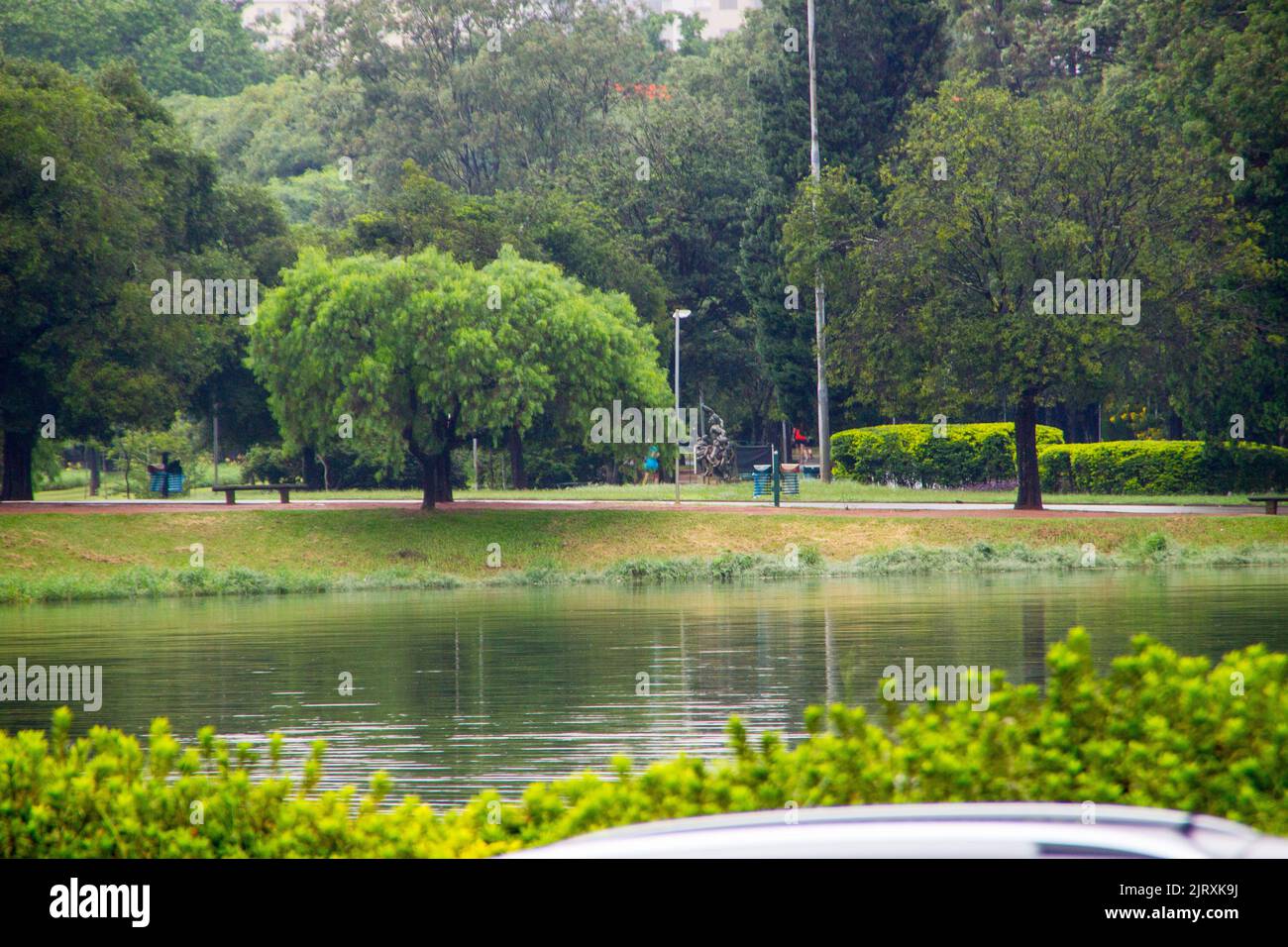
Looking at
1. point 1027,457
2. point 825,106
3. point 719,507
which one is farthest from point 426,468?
point 825,106

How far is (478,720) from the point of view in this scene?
1836 centimetres

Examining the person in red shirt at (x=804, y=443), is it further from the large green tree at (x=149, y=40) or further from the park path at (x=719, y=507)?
the large green tree at (x=149, y=40)

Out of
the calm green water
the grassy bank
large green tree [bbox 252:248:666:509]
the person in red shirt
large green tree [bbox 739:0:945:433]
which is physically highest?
large green tree [bbox 739:0:945:433]

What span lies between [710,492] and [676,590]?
59.7ft

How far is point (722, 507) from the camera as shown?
4697 centimetres

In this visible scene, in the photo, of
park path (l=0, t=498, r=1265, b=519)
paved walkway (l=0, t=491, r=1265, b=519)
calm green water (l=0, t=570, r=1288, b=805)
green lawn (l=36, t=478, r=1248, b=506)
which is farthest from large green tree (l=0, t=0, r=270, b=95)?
calm green water (l=0, t=570, r=1288, b=805)

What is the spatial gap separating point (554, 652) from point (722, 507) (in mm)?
22448

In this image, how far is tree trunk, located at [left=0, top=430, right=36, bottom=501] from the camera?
Result: 1887 inches

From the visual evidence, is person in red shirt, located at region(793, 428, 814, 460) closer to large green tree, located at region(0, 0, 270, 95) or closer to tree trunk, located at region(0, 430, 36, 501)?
tree trunk, located at region(0, 430, 36, 501)

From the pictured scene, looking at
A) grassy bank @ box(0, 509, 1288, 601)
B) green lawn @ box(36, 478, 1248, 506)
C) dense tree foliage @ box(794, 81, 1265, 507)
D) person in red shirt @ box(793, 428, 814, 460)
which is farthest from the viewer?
person in red shirt @ box(793, 428, 814, 460)

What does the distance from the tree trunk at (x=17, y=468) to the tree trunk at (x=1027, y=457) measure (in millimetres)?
28394

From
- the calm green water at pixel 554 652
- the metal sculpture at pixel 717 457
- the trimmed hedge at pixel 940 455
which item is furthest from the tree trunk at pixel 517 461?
the calm green water at pixel 554 652

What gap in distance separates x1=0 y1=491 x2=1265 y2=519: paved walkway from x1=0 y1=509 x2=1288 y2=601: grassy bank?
1.12 metres

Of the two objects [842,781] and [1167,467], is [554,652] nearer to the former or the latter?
[842,781]
